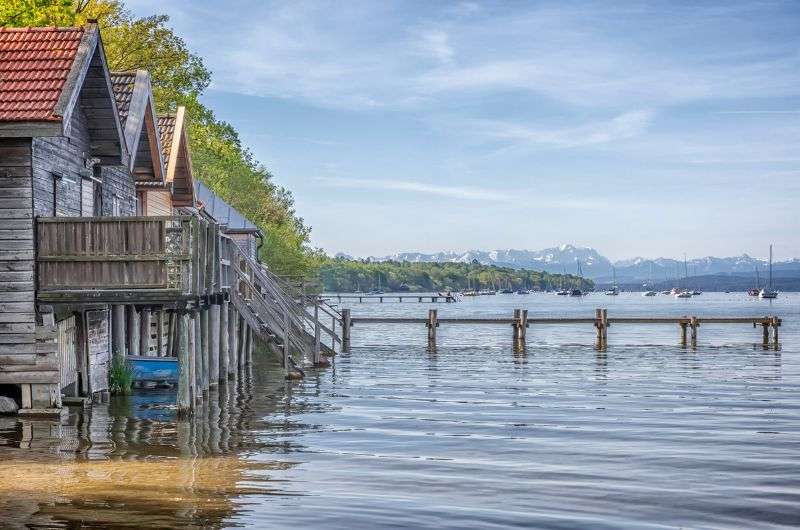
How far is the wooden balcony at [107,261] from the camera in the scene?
23.6m

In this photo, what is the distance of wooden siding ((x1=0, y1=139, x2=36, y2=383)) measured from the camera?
23406 mm

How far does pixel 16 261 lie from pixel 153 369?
27.4 feet

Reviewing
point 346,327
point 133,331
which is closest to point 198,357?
point 133,331

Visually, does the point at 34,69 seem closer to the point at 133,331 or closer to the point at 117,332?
the point at 117,332

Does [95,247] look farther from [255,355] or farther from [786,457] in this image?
[255,355]

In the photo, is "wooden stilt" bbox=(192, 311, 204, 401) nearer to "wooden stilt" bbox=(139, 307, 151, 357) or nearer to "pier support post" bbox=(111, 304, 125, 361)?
"pier support post" bbox=(111, 304, 125, 361)

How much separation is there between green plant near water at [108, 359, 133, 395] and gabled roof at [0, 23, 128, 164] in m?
7.45

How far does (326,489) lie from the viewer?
17578mm

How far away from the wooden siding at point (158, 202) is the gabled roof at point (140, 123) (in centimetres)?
269

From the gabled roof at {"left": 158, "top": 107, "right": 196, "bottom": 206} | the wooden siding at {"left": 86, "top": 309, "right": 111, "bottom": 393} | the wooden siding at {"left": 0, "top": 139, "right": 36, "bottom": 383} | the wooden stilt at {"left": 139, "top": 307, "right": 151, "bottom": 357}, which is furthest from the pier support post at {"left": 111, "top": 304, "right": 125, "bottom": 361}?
the wooden siding at {"left": 0, "top": 139, "right": 36, "bottom": 383}

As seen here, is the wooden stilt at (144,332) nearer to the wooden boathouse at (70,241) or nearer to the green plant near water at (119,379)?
the green plant near water at (119,379)

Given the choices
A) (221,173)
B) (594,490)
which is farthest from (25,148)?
(221,173)

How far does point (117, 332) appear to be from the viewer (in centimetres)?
3131

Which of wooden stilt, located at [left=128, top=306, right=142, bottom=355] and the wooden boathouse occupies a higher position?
the wooden boathouse
